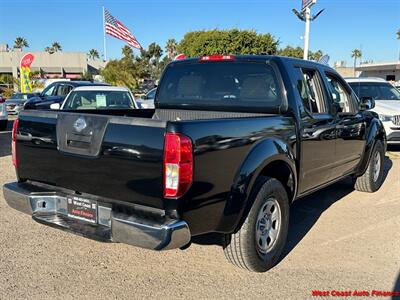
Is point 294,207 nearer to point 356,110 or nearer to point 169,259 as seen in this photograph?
point 356,110

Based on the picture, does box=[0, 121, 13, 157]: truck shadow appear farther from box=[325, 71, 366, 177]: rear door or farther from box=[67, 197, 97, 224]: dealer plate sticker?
box=[325, 71, 366, 177]: rear door

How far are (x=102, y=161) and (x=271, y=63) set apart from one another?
209 centimetres

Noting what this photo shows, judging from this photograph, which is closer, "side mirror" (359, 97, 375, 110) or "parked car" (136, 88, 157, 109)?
"side mirror" (359, 97, 375, 110)

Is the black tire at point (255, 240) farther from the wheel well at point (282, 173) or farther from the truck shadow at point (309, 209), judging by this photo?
the truck shadow at point (309, 209)

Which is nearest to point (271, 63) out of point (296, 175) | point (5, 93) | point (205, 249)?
point (296, 175)

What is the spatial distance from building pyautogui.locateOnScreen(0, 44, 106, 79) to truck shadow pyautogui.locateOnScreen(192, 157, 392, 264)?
2605 inches

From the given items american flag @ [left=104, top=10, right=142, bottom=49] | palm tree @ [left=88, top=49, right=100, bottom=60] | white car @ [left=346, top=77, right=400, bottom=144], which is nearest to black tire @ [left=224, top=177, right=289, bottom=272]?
white car @ [left=346, top=77, right=400, bottom=144]

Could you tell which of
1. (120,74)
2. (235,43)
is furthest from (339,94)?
(235,43)

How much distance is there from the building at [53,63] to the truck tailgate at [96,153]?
222ft

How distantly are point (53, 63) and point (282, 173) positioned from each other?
7228 centimetres

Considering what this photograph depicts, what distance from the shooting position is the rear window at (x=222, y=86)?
4145mm

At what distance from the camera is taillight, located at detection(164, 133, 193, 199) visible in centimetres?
266

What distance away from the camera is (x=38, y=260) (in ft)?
12.4

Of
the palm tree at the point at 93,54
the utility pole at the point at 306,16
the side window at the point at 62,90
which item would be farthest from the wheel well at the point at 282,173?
the palm tree at the point at 93,54
